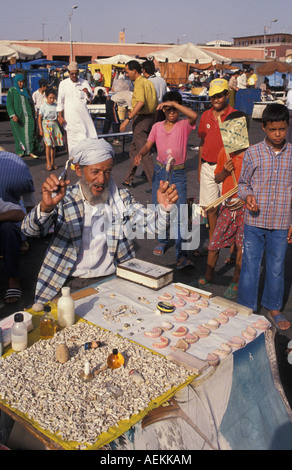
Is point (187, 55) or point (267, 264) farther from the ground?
point (187, 55)

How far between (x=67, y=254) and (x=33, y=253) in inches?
106

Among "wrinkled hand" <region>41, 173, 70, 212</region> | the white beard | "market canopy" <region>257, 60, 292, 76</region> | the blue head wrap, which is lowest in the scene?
the white beard

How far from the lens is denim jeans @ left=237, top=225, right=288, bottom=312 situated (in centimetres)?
392

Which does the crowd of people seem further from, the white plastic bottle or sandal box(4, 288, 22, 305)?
the white plastic bottle

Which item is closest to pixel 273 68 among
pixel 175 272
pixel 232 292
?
pixel 175 272

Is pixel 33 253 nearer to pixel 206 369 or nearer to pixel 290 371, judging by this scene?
pixel 290 371

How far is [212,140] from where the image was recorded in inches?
205

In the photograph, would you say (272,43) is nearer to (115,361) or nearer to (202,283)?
(202,283)

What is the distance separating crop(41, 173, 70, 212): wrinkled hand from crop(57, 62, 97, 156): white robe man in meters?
5.55

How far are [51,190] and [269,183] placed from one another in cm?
189

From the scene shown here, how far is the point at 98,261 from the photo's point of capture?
351 cm

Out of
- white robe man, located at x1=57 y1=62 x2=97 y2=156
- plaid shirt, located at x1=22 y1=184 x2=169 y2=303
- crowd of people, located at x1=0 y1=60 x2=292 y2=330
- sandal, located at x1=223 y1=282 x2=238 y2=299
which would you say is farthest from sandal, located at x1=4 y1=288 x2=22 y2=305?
white robe man, located at x1=57 y1=62 x2=97 y2=156

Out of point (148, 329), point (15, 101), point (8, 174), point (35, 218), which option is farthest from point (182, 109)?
point (15, 101)

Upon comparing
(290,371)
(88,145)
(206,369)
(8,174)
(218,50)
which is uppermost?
(218,50)
